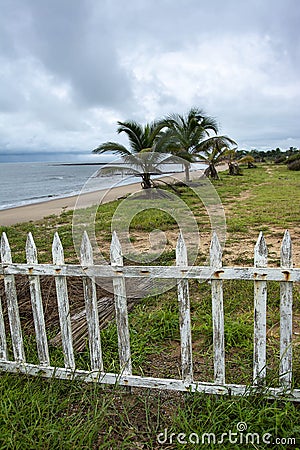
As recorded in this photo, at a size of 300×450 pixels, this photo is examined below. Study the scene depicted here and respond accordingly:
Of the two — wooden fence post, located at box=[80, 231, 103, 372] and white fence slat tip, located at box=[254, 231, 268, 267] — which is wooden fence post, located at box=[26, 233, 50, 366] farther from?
white fence slat tip, located at box=[254, 231, 268, 267]

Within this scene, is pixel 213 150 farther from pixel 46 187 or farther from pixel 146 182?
pixel 46 187

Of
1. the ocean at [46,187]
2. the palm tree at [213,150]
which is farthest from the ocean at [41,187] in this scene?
the palm tree at [213,150]

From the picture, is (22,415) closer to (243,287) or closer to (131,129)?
(243,287)

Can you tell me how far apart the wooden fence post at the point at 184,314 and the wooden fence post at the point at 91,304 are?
0.59 meters

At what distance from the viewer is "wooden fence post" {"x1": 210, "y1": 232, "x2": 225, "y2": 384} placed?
2.40 metres

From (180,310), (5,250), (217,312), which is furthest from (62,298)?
(217,312)

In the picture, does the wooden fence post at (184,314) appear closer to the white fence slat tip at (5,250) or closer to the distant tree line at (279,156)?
the white fence slat tip at (5,250)

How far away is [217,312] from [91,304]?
86cm

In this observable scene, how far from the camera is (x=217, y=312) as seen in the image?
2434 millimetres

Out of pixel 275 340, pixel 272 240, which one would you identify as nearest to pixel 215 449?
pixel 275 340

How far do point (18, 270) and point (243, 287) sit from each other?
2.66 m

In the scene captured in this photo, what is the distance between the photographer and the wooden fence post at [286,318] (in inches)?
90.6

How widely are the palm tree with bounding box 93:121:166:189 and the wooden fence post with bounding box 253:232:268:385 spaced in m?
12.4

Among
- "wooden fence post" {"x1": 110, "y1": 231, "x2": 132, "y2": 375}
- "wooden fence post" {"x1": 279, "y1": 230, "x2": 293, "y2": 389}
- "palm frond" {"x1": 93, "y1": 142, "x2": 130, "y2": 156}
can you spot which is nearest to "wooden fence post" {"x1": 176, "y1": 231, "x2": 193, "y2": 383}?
"wooden fence post" {"x1": 110, "y1": 231, "x2": 132, "y2": 375}
